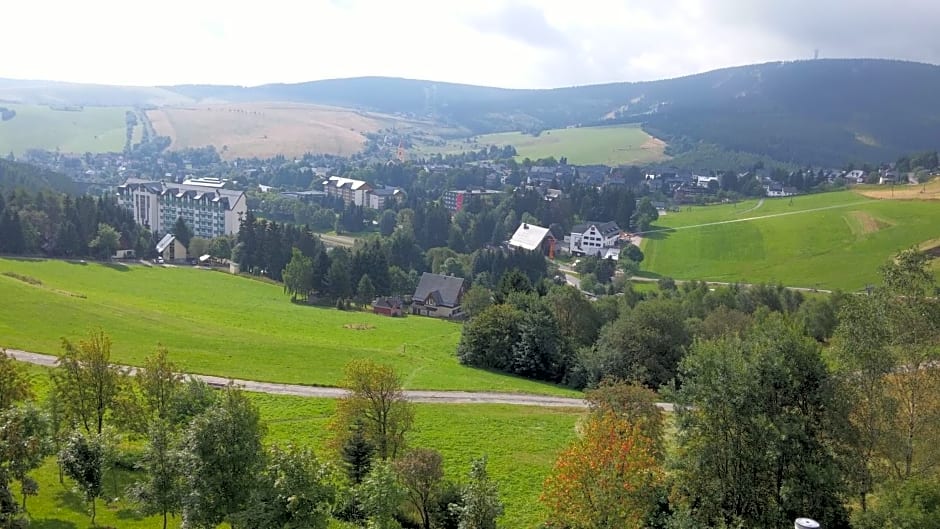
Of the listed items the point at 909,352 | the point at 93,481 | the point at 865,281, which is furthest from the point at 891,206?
the point at 93,481

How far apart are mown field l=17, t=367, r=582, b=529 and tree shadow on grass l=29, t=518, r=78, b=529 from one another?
3 centimetres

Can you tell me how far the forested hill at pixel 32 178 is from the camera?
487ft

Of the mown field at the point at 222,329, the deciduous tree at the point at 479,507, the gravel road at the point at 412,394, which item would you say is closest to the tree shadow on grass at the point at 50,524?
the deciduous tree at the point at 479,507

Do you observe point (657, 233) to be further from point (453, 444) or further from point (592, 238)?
point (453, 444)

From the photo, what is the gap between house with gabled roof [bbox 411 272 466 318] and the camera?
85.1 meters

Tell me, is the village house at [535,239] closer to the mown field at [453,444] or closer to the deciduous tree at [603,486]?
the mown field at [453,444]

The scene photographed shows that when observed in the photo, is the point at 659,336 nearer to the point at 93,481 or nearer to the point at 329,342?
the point at 329,342

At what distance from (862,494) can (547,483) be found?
1028 cm

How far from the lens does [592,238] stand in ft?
424

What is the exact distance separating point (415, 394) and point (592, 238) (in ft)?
298

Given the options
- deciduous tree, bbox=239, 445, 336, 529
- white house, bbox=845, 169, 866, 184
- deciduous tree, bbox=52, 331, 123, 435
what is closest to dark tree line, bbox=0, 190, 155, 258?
deciduous tree, bbox=52, 331, 123, 435

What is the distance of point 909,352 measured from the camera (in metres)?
23.9

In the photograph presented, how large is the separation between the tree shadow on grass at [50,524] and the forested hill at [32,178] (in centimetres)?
13903

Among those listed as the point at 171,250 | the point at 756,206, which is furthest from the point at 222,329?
the point at 756,206
